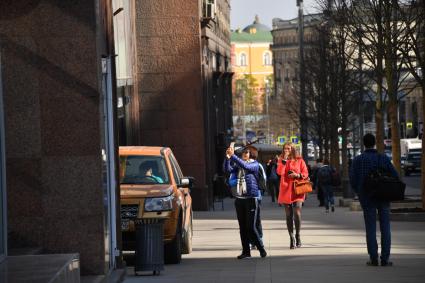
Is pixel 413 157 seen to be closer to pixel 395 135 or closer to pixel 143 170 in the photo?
pixel 395 135

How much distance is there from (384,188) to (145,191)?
368cm

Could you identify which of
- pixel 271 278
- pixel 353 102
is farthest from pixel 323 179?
pixel 271 278

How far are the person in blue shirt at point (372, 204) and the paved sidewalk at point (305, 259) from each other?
0.26 m

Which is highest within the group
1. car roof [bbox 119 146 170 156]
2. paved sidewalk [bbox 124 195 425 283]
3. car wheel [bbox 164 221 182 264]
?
car roof [bbox 119 146 170 156]

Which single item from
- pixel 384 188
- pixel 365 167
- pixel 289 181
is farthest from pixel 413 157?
pixel 384 188

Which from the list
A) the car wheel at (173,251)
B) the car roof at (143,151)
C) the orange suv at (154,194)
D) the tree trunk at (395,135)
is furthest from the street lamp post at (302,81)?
the car wheel at (173,251)

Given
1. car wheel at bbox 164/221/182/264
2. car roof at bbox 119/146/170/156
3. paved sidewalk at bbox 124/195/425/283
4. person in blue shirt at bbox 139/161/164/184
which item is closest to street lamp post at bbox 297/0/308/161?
paved sidewalk at bbox 124/195/425/283

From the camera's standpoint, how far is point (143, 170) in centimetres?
1905

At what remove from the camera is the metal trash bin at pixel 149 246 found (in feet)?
53.5

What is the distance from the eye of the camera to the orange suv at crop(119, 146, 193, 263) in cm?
1827

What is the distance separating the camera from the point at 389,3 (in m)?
32.4

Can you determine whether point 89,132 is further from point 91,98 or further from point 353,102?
point 353,102

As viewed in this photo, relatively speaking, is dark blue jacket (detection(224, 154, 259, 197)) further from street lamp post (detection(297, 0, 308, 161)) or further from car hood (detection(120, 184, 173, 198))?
street lamp post (detection(297, 0, 308, 161))

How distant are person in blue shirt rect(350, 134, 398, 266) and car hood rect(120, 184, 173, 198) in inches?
112
